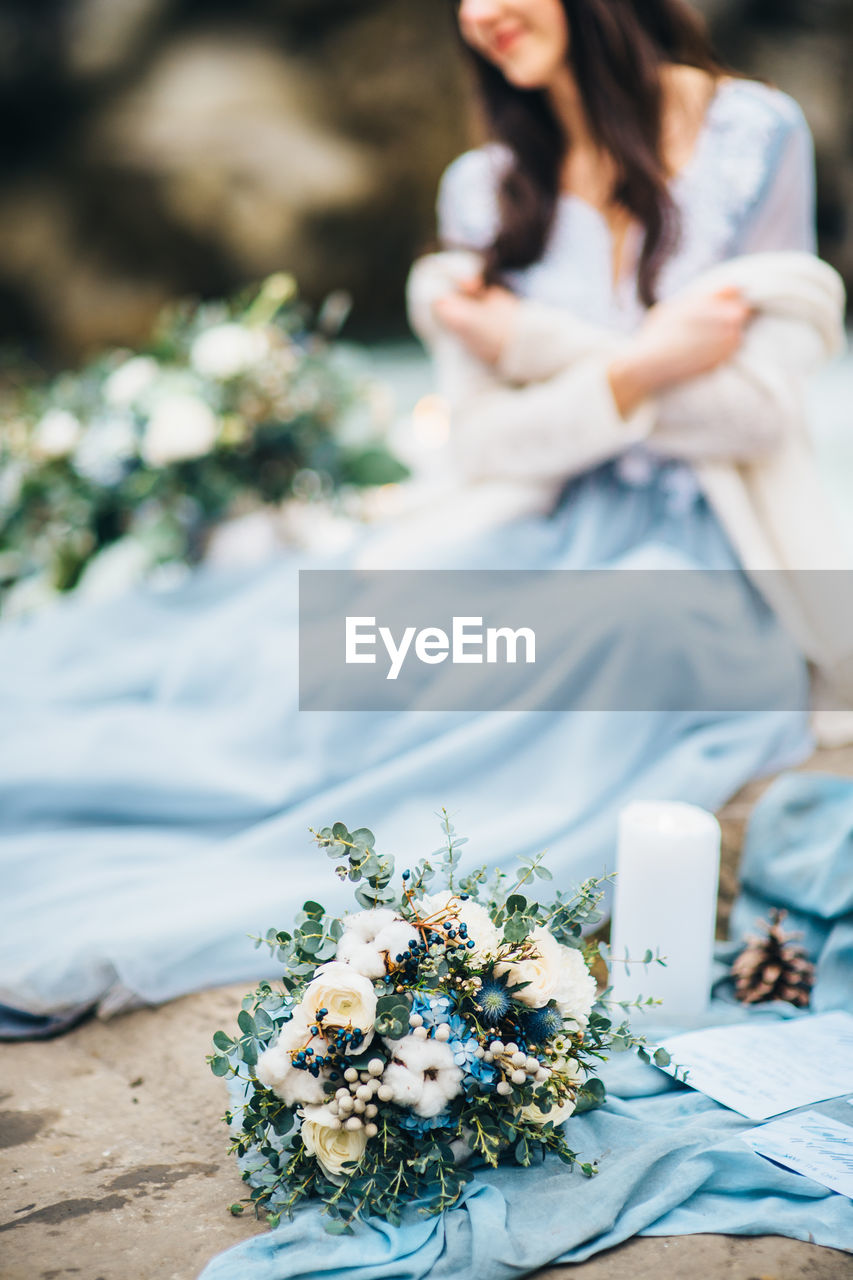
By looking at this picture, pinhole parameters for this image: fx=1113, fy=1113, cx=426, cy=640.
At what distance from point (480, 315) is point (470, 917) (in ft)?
3.05

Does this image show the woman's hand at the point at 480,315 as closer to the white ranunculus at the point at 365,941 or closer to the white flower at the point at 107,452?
the white flower at the point at 107,452

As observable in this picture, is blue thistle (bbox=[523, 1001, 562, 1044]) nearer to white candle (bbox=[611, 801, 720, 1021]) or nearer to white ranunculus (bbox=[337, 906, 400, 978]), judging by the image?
white ranunculus (bbox=[337, 906, 400, 978])

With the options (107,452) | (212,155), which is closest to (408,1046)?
(107,452)

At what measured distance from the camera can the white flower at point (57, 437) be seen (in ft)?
6.26

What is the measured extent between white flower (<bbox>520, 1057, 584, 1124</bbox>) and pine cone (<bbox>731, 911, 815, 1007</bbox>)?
34 cm

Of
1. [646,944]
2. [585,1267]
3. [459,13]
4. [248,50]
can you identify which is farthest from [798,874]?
[248,50]

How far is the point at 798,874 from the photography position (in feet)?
3.67

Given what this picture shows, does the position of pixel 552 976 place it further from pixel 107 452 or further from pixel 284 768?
pixel 107 452

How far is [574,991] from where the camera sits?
0.77 meters

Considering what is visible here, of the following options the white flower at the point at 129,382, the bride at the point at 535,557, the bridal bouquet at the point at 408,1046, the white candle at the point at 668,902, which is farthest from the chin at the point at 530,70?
the bridal bouquet at the point at 408,1046

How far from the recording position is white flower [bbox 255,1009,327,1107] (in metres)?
0.72

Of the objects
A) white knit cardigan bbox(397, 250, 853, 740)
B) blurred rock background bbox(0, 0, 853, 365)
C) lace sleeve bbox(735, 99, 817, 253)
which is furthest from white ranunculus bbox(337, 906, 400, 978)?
blurred rock background bbox(0, 0, 853, 365)

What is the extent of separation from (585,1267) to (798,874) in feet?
1.69

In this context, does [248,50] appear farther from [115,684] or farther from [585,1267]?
[585,1267]
